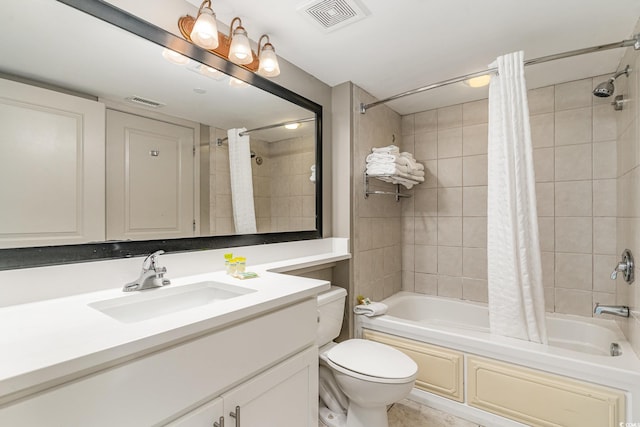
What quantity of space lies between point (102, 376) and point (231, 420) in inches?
16.5

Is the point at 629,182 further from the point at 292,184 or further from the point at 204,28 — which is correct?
the point at 204,28

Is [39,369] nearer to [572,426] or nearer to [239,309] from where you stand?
[239,309]

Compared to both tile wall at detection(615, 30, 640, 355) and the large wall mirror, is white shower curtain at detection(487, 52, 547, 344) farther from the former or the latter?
the large wall mirror

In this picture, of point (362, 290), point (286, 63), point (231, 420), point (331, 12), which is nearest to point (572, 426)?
point (362, 290)

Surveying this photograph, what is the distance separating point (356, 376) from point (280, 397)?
528 millimetres

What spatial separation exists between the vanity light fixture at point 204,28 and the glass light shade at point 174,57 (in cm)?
10

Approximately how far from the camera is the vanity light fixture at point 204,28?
1259mm

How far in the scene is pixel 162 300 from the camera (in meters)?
1.13

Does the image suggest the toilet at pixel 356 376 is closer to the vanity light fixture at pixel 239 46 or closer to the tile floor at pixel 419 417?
the tile floor at pixel 419 417

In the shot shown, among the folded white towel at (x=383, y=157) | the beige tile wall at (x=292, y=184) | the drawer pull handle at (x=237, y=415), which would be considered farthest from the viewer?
the folded white towel at (x=383, y=157)

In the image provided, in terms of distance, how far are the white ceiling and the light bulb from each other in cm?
16

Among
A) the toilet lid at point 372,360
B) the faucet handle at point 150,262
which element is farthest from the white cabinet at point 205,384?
the faucet handle at point 150,262

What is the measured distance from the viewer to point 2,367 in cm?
54

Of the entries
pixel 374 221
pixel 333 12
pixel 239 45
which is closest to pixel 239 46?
pixel 239 45
